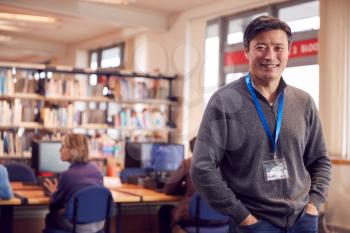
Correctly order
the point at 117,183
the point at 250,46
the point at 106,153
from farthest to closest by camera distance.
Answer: the point at 106,153, the point at 117,183, the point at 250,46

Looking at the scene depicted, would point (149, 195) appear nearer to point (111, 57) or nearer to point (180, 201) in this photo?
point (180, 201)

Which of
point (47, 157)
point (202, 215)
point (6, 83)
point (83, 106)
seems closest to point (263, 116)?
point (202, 215)

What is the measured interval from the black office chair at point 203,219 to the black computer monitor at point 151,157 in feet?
3.93

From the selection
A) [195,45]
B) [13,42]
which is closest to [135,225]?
[195,45]

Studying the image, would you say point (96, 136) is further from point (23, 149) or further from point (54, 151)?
point (54, 151)

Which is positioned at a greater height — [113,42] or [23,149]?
[113,42]

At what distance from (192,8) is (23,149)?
135 inches

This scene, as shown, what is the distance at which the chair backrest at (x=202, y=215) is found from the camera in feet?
14.2

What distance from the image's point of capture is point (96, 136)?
841 cm

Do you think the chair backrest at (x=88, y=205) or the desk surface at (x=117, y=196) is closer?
the chair backrest at (x=88, y=205)

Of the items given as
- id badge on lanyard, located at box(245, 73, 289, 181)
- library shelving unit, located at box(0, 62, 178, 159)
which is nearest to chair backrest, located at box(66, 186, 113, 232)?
id badge on lanyard, located at box(245, 73, 289, 181)

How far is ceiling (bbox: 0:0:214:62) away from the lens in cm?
819

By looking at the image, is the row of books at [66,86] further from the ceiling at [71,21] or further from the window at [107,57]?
the window at [107,57]

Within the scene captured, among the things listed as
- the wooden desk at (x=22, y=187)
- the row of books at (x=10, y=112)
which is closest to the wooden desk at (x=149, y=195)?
the wooden desk at (x=22, y=187)
